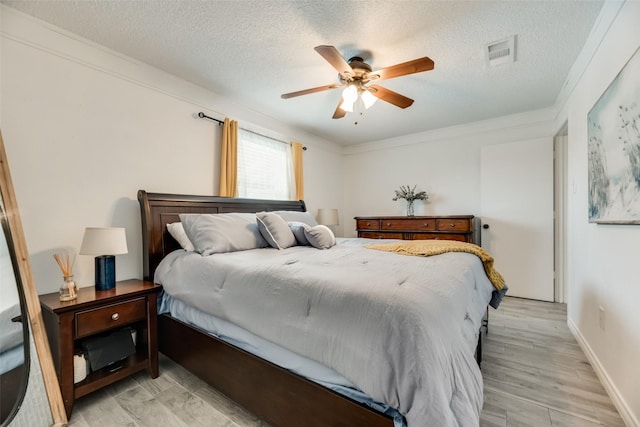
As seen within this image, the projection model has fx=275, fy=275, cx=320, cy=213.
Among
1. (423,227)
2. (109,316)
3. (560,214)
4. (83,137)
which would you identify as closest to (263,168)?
(83,137)

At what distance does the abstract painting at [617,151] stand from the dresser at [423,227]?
1729 millimetres

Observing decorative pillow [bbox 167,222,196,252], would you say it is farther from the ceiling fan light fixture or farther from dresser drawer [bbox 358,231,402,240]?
dresser drawer [bbox 358,231,402,240]

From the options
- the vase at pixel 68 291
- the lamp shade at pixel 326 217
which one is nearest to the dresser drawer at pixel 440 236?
the lamp shade at pixel 326 217

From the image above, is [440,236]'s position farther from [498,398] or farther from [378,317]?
[378,317]

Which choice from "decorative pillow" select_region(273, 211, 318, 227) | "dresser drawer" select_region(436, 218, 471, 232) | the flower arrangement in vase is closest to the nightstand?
"decorative pillow" select_region(273, 211, 318, 227)

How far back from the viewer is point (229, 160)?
10.1 feet

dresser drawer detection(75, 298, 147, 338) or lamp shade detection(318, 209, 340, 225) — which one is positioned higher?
lamp shade detection(318, 209, 340, 225)

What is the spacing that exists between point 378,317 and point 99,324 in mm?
1772

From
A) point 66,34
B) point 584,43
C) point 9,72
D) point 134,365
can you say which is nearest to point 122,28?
point 66,34

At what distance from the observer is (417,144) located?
4.57 metres

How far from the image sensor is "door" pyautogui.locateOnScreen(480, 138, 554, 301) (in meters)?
3.57

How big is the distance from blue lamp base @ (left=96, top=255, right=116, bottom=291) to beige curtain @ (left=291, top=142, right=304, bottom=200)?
245 cm

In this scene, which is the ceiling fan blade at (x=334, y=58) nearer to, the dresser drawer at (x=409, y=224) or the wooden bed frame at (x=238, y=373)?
the wooden bed frame at (x=238, y=373)

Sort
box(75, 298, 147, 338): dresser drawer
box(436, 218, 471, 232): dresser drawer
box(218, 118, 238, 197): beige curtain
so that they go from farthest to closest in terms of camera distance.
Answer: box(436, 218, 471, 232): dresser drawer
box(218, 118, 238, 197): beige curtain
box(75, 298, 147, 338): dresser drawer
